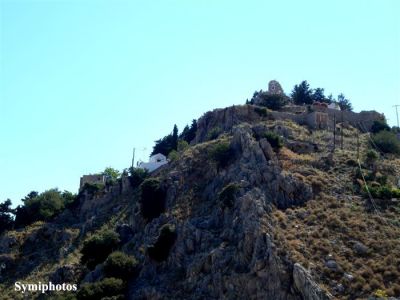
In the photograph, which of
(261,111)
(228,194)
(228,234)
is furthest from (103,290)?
(261,111)

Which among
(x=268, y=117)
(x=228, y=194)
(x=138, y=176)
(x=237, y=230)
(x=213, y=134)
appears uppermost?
(x=268, y=117)

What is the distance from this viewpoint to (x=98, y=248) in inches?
2116

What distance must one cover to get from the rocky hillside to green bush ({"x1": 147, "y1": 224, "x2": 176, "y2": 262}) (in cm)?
9

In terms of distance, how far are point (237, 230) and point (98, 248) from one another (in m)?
14.2

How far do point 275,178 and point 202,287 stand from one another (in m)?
12.4

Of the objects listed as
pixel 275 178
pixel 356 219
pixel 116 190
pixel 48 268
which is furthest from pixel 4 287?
pixel 356 219

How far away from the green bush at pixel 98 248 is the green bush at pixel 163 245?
584 cm

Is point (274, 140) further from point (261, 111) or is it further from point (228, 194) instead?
point (261, 111)

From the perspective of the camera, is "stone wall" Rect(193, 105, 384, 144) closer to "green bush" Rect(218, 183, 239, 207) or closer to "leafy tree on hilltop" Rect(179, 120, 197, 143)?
"leafy tree on hilltop" Rect(179, 120, 197, 143)

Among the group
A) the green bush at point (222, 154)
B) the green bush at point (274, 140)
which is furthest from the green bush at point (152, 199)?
the green bush at point (274, 140)

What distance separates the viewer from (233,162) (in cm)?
5741

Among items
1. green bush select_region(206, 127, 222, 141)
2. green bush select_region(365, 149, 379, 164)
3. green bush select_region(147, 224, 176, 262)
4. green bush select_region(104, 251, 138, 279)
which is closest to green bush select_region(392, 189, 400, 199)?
green bush select_region(365, 149, 379, 164)

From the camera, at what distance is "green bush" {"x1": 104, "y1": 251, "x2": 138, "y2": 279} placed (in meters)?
47.8

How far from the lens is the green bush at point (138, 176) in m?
68.8
